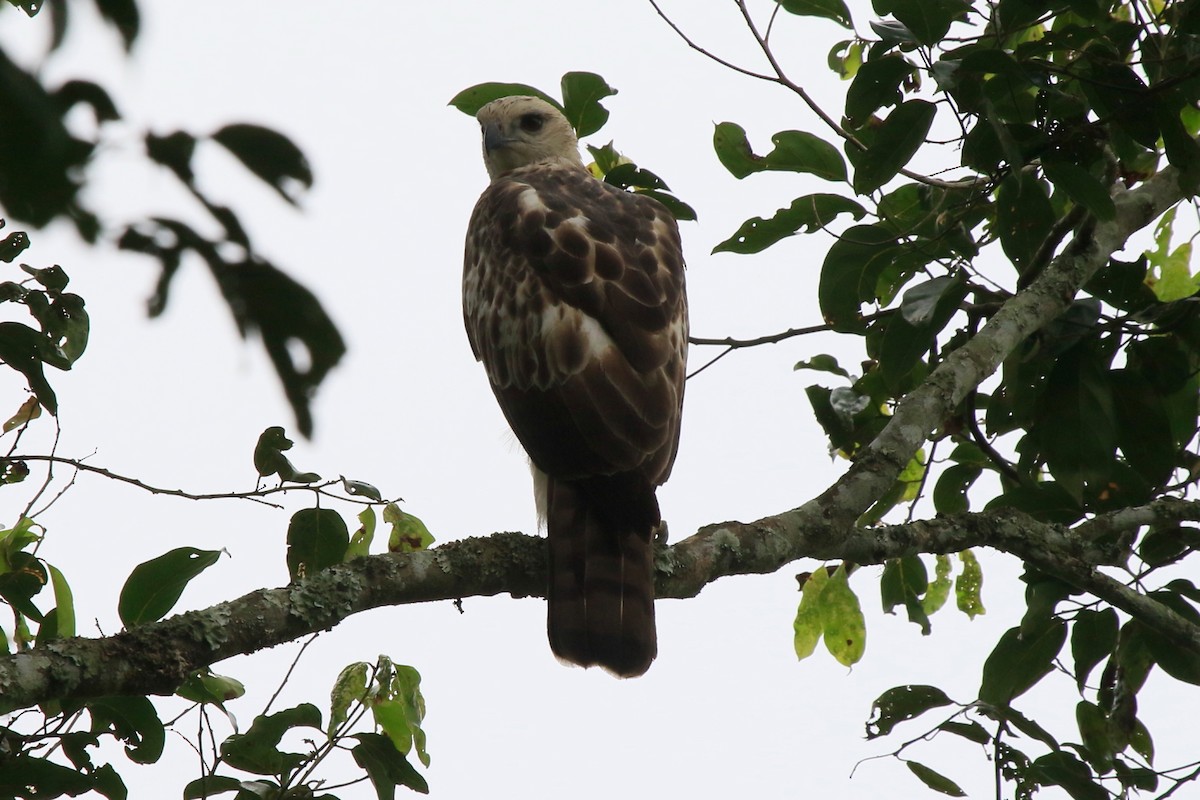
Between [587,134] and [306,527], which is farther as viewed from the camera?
[587,134]

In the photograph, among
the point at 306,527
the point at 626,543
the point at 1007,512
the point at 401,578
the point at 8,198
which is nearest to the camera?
the point at 8,198

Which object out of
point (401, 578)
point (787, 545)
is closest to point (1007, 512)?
point (787, 545)

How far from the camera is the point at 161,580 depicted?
8.68 ft

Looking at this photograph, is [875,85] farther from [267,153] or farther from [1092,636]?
[267,153]

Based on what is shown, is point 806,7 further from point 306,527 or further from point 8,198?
point 8,198

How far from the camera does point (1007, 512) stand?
360cm

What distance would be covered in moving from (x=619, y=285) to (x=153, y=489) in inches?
62.5

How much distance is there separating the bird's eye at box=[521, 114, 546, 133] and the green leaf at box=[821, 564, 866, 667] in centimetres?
257

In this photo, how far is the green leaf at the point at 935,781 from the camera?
3264 millimetres

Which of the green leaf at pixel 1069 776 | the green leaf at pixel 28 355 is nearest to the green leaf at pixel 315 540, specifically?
the green leaf at pixel 28 355

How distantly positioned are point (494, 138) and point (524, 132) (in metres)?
0.14

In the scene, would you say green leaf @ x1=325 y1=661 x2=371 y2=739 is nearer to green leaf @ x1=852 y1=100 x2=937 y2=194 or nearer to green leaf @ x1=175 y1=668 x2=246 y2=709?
green leaf @ x1=175 y1=668 x2=246 y2=709

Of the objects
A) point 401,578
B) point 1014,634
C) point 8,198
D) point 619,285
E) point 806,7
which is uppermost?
point 806,7

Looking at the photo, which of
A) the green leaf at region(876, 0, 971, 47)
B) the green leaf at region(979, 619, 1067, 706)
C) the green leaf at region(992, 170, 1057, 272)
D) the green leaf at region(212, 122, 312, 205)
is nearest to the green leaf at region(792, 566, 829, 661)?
the green leaf at region(979, 619, 1067, 706)
